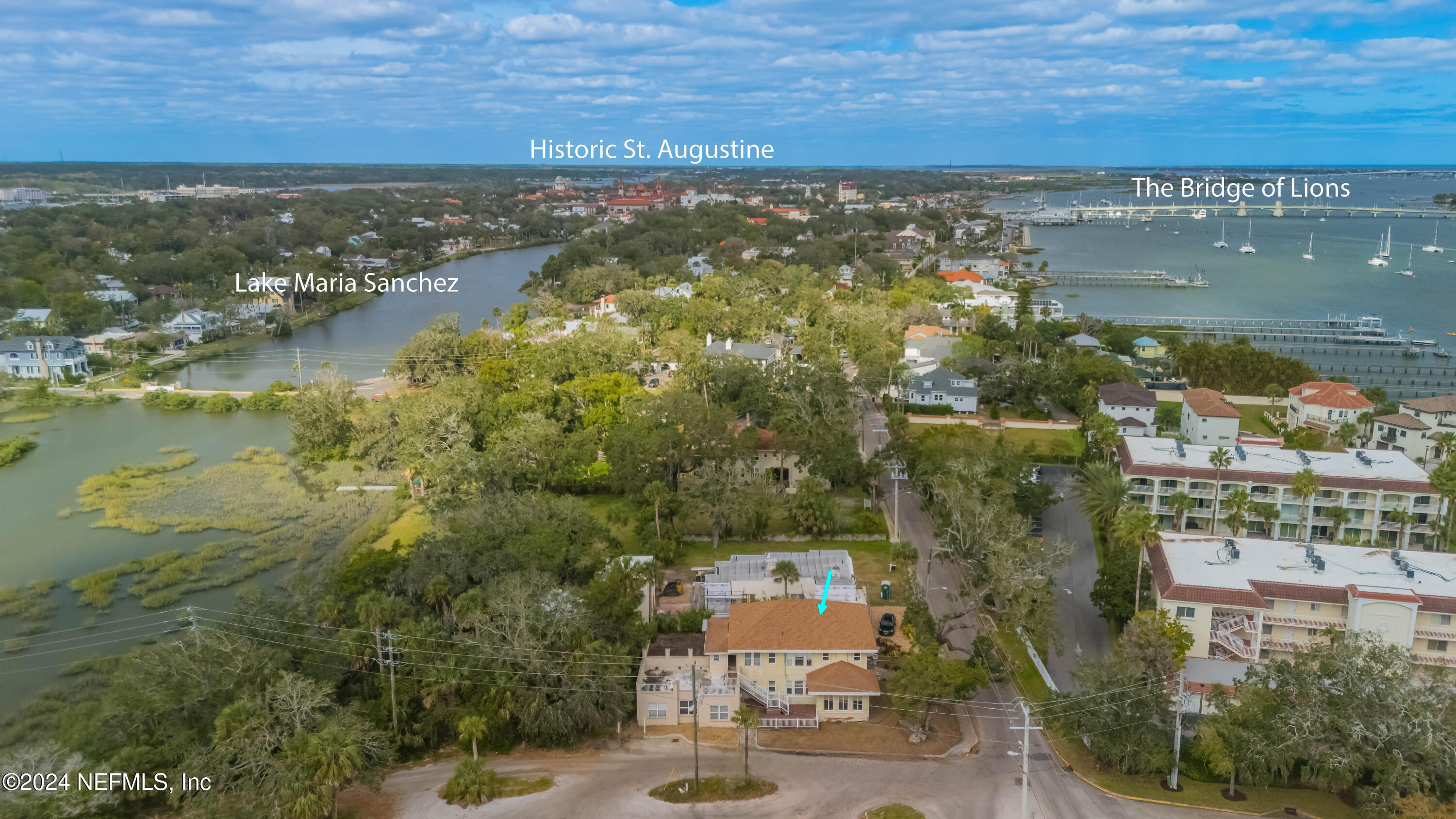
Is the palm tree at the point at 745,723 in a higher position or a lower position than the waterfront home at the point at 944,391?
lower

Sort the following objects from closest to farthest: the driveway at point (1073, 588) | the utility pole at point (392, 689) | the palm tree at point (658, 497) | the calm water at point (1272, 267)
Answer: the utility pole at point (392, 689) → the driveway at point (1073, 588) → the palm tree at point (658, 497) → the calm water at point (1272, 267)

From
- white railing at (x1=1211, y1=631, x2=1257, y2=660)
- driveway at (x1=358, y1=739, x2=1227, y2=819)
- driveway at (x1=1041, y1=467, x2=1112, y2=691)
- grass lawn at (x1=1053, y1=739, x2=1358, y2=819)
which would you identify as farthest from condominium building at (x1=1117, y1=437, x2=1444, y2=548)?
driveway at (x1=358, y1=739, x2=1227, y2=819)

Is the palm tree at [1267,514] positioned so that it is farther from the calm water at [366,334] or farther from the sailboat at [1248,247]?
the sailboat at [1248,247]

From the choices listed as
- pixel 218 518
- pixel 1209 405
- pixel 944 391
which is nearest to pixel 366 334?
pixel 218 518

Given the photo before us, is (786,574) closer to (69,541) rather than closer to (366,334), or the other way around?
(69,541)

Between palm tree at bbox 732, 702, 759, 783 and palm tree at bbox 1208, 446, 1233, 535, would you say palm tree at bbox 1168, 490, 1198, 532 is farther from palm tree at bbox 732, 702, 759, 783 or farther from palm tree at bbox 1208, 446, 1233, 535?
palm tree at bbox 732, 702, 759, 783

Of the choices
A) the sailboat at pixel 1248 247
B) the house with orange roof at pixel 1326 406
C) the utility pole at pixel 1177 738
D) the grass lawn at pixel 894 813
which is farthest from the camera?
the sailboat at pixel 1248 247

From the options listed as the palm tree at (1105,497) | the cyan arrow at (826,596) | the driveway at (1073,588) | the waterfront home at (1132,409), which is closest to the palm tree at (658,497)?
the cyan arrow at (826,596)
